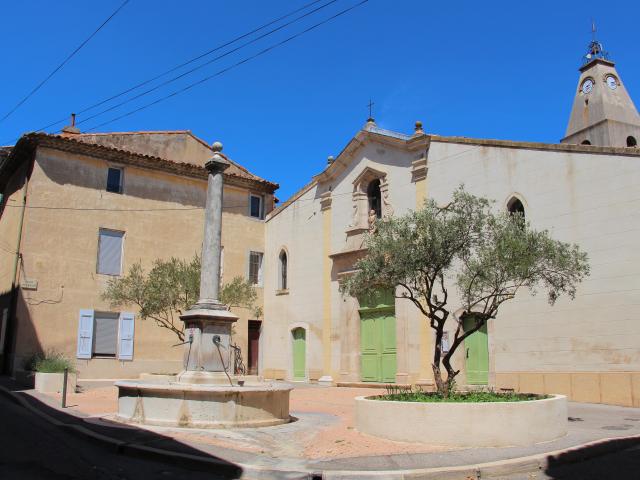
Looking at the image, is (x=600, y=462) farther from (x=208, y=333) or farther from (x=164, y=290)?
(x=164, y=290)

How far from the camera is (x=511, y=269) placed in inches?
416

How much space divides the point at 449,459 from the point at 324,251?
16.0 meters

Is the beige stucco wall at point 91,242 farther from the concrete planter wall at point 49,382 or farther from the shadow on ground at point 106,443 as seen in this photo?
the shadow on ground at point 106,443

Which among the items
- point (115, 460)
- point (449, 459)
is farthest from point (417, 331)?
point (115, 460)

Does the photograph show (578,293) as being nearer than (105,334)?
Yes

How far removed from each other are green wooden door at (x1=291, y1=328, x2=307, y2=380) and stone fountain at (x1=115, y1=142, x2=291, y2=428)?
11.8 m

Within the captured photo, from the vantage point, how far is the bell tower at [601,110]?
3338 cm

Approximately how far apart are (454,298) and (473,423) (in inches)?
385

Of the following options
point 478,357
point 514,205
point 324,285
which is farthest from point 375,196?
point 478,357

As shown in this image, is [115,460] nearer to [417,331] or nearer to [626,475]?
[626,475]

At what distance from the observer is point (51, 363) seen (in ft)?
58.9

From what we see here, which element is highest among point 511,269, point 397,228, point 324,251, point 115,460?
point 324,251

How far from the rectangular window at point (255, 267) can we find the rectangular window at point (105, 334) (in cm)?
646

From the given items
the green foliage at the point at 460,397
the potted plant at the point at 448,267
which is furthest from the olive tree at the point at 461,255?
the green foliage at the point at 460,397
